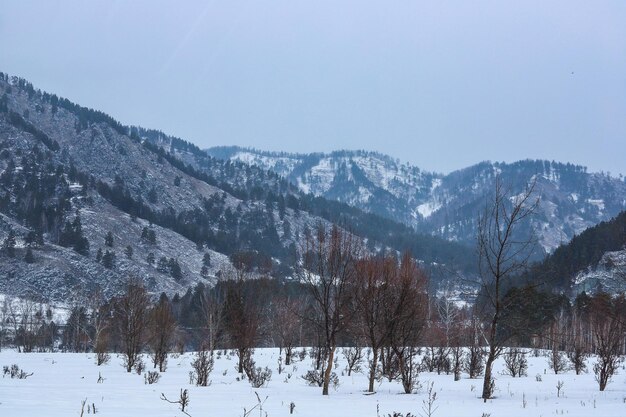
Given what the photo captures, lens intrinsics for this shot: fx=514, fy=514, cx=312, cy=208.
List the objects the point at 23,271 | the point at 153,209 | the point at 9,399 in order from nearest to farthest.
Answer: the point at 9,399, the point at 23,271, the point at 153,209

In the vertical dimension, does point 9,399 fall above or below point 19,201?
below

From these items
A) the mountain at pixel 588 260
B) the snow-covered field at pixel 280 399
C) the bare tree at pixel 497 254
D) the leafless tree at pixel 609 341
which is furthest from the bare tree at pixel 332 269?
the mountain at pixel 588 260

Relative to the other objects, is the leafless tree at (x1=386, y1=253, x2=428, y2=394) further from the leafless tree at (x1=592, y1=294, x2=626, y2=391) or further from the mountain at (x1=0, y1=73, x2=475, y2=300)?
the mountain at (x1=0, y1=73, x2=475, y2=300)

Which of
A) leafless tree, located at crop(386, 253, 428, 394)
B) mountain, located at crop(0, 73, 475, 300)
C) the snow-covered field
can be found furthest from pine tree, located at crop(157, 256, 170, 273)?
leafless tree, located at crop(386, 253, 428, 394)

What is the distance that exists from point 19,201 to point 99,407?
5994 inches

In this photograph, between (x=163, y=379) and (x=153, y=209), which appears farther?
(x=153, y=209)

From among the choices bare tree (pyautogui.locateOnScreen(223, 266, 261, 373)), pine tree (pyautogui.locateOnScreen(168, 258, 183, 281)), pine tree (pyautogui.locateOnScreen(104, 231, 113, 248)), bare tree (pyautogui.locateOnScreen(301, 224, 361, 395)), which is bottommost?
bare tree (pyautogui.locateOnScreen(223, 266, 261, 373))

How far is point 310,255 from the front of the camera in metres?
20.8

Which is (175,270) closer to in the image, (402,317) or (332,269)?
(402,317)

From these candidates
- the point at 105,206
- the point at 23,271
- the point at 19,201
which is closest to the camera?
the point at 23,271

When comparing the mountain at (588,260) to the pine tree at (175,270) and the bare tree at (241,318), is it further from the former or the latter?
the pine tree at (175,270)

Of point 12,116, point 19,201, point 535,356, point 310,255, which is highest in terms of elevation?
point 12,116

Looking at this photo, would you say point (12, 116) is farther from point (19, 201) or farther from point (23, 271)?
point (23, 271)

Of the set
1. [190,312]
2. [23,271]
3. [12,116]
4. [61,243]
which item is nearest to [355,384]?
[190,312]
